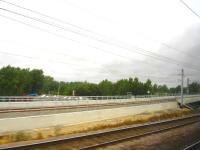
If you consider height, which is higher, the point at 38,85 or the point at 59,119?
the point at 38,85

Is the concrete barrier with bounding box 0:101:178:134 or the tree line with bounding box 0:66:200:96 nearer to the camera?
the concrete barrier with bounding box 0:101:178:134

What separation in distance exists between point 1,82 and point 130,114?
7823 centimetres

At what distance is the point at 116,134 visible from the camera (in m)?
22.6

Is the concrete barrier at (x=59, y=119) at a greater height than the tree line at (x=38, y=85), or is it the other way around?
the tree line at (x=38, y=85)

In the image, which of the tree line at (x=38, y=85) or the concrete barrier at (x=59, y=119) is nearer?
the concrete barrier at (x=59, y=119)

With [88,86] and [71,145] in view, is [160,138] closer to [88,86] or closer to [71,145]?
[71,145]

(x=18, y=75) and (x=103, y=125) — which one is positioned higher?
(x=18, y=75)

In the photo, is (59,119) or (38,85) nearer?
(59,119)

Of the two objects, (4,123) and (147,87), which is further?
(147,87)

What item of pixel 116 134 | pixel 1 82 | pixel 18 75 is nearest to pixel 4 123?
pixel 116 134

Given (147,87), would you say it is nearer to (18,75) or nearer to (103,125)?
(18,75)

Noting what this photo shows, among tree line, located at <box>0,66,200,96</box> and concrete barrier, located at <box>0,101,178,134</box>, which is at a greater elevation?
tree line, located at <box>0,66,200,96</box>

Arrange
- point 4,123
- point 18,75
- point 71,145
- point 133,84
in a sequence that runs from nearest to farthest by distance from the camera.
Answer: point 71,145 → point 4,123 → point 18,75 → point 133,84

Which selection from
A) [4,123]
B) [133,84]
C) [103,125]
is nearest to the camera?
[4,123]
